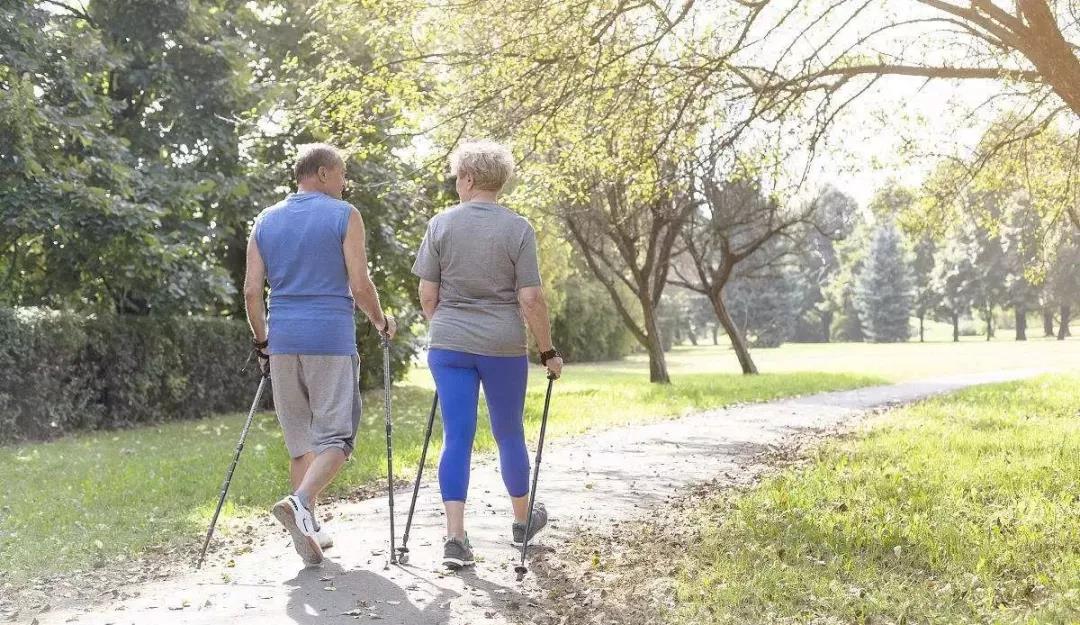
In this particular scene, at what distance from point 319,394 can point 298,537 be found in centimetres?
74

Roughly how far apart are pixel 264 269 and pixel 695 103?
7.20m

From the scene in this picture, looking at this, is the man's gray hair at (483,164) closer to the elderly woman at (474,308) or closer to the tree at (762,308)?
the elderly woman at (474,308)

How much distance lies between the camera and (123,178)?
15.0 metres

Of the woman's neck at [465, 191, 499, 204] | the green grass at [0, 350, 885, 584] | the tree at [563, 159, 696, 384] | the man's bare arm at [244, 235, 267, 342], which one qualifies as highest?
the tree at [563, 159, 696, 384]

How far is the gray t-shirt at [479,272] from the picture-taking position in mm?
5145

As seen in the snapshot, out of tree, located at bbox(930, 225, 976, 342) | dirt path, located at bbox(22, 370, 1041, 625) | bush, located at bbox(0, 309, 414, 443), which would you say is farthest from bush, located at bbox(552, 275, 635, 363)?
tree, located at bbox(930, 225, 976, 342)

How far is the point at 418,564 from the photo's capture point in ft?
17.6

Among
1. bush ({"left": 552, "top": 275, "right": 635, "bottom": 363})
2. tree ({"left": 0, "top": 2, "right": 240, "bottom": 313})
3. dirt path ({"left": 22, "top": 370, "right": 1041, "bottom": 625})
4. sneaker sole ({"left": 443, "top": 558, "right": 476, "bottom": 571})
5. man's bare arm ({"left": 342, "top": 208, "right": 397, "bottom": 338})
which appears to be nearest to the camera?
dirt path ({"left": 22, "top": 370, "right": 1041, "bottom": 625})

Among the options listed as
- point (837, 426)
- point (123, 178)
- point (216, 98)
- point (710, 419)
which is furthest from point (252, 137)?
point (837, 426)

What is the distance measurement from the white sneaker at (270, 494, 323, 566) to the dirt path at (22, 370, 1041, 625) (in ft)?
0.34

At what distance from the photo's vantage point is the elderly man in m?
5.28

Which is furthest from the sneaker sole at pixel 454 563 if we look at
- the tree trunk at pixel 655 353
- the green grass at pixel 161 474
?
the tree trunk at pixel 655 353

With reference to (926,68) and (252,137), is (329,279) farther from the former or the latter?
(252,137)

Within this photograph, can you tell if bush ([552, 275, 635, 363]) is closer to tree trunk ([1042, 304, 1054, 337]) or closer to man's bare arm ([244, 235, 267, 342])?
man's bare arm ([244, 235, 267, 342])
